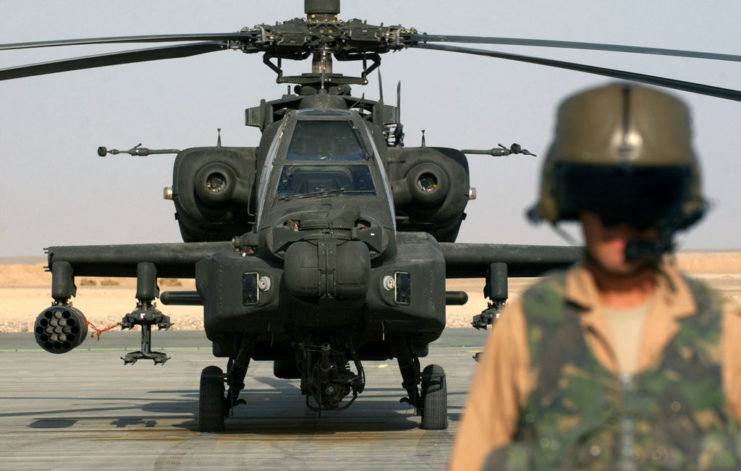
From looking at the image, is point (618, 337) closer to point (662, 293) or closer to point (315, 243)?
point (662, 293)

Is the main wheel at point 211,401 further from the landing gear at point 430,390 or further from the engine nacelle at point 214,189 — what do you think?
the landing gear at point 430,390

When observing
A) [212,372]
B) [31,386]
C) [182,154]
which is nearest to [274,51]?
[182,154]

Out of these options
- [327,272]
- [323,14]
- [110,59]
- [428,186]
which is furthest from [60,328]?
[323,14]

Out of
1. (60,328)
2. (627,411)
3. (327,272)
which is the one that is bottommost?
(60,328)

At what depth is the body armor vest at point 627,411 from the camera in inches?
94.5

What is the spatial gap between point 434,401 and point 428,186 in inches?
88.5

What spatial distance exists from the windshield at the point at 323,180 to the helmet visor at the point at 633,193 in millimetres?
9364

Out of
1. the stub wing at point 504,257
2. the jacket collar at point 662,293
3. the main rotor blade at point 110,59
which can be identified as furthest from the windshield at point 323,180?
the jacket collar at point 662,293

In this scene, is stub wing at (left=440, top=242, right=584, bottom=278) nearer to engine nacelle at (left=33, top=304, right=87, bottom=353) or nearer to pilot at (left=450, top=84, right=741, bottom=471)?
engine nacelle at (left=33, top=304, right=87, bottom=353)

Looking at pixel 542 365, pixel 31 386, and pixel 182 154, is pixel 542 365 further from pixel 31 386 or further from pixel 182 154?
pixel 31 386

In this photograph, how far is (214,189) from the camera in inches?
518

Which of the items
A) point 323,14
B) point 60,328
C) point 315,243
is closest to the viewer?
point 315,243

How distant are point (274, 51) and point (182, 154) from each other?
1.64 m

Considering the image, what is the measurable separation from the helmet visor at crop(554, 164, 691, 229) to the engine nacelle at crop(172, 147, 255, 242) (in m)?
10.6
